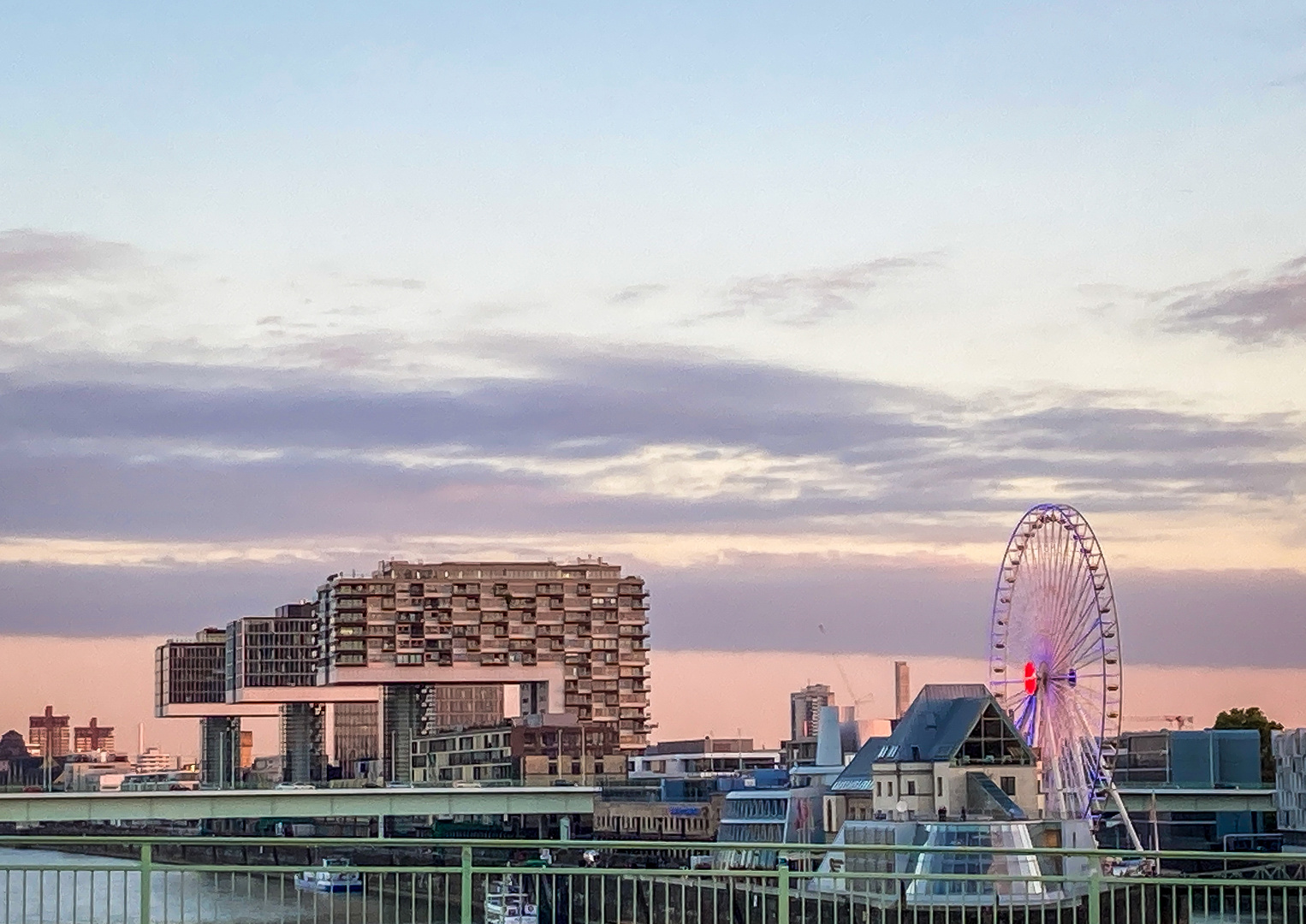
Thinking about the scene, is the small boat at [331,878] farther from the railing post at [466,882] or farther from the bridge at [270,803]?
the bridge at [270,803]

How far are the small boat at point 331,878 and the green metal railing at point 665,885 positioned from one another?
9.5 inches

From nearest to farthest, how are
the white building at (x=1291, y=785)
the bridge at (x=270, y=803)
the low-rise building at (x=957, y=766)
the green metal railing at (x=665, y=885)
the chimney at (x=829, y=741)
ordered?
the green metal railing at (x=665, y=885), the low-rise building at (x=957, y=766), the bridge at (x=270, y=803), the chimney at (x=829, y=741), the white building at (x=1291, y=785)

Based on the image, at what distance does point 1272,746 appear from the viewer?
370 ft

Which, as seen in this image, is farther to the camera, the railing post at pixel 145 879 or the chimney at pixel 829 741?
the chimney at pixel 829 741

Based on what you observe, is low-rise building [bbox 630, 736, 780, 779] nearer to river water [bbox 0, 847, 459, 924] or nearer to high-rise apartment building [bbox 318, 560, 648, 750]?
high-rise apartment building [bbox 318, 560, 648, 750]

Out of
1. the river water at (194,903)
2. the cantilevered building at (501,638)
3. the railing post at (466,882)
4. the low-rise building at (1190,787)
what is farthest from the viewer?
the cantilevered building at (501,638)

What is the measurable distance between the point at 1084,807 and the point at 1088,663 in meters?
4.82

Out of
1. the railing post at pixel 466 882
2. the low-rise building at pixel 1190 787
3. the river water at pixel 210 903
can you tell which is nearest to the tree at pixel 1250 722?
the low-rise building at pixel 1190 787

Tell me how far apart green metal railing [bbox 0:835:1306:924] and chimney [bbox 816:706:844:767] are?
964cm

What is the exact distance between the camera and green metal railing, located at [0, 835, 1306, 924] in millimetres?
14906

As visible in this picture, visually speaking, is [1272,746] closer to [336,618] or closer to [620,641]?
[620,641]

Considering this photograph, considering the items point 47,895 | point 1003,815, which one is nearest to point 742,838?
point 1003,815

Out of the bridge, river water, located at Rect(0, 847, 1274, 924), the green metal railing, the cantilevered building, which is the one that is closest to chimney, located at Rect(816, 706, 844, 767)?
the green metal railing

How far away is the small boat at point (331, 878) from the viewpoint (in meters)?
13.3
